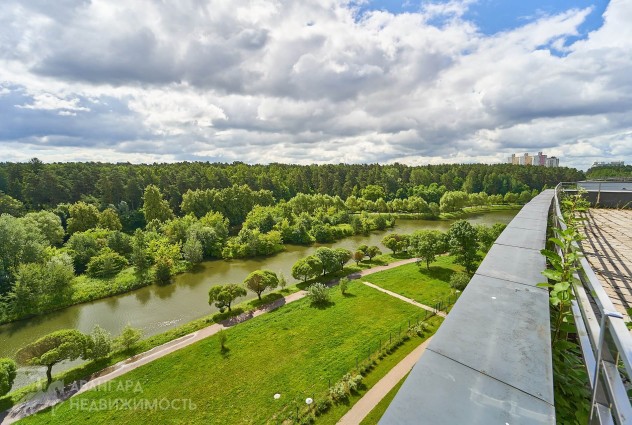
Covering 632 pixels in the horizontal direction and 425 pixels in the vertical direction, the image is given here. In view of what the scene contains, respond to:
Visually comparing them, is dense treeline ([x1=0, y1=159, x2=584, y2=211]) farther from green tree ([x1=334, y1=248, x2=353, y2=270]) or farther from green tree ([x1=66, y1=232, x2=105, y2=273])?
green tree ([x1=334, y1=248, x2=353, y2=270])

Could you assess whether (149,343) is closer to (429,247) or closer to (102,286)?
(102,286)

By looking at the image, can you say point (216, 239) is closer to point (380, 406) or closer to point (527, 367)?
point (380, 406)

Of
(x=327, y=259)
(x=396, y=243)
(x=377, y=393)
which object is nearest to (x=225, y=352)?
(x=377, y=393)

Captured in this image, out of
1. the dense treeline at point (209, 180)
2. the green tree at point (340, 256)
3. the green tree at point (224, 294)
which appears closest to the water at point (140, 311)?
the green tree at point (224, 294)

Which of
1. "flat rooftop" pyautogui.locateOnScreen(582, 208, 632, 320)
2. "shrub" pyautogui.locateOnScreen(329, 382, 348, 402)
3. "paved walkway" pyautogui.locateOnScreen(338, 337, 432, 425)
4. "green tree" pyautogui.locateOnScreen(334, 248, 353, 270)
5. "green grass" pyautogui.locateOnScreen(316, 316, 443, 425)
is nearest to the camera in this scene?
"flat rooftop" pyautogui.locateOnScreen(582, 208, 632, 320)

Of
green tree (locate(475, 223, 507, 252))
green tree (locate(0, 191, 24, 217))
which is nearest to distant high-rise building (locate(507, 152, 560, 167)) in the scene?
green tree (locate(475, 223, 507, 252))

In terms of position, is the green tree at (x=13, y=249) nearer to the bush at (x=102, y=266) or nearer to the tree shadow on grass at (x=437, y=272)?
the bush at (x=102, y=266)
